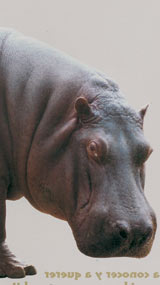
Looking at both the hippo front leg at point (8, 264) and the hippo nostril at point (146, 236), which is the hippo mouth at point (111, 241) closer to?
the hippo nostril at point (146, 236)

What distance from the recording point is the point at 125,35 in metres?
3.69

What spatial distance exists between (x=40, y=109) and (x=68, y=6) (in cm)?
144

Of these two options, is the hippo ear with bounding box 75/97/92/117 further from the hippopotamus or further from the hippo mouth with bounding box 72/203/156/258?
the hippo mouth with bounding box 72/203/156/258

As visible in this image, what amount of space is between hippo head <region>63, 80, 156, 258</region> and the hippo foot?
0.38 metres

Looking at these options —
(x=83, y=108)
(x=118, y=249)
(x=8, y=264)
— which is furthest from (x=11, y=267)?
(x=83, y=108)

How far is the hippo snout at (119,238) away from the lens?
2064 millimetres

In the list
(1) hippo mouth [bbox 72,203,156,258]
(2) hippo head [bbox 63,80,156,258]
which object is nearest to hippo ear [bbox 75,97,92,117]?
(2) hippo head [bbox 63,80,156,258]

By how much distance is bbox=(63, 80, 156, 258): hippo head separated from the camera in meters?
2.09

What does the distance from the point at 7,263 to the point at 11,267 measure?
0.03 m

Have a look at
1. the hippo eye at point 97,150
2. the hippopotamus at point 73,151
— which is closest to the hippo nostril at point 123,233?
the hippopotamus at point 73,151

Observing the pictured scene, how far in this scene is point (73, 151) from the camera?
2262 millimetres

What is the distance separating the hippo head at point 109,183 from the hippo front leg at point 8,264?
383mm

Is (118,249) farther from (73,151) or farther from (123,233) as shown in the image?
(73,151)

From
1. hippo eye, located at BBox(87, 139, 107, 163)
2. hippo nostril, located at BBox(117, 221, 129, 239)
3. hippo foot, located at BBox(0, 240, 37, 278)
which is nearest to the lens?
hippo nostril, located at BBox(117, 221, 129, 239)
